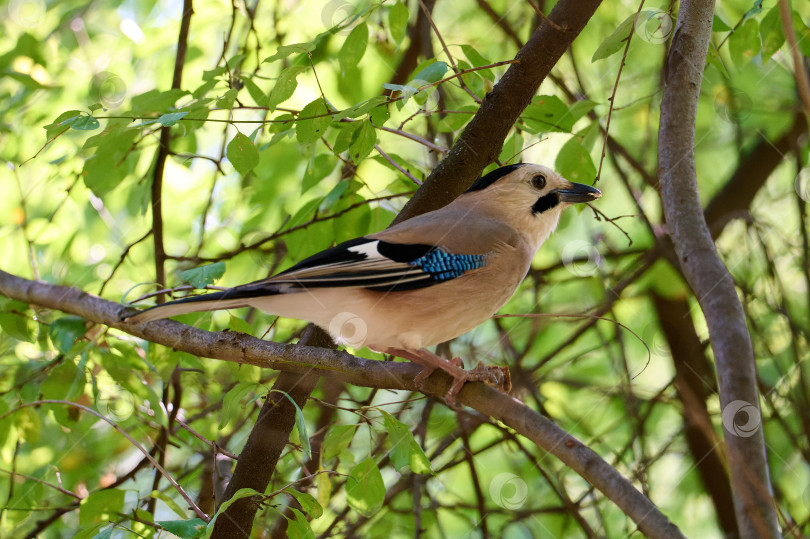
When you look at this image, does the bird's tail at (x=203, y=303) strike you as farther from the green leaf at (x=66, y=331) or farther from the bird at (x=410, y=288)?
the green leaf at (x=66, y=331)

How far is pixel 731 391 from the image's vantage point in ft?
7.97

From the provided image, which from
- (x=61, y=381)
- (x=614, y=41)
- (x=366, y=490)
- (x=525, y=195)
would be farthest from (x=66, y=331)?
(x=614, y=41)

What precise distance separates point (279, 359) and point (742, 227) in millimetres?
4226

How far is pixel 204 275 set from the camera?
3.29m

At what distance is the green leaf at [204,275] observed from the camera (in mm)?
3250

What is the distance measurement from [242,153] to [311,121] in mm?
355

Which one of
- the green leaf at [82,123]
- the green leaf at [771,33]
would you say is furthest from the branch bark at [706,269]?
the green leaf at [82,123]

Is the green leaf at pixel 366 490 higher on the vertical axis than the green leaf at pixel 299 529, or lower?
higher

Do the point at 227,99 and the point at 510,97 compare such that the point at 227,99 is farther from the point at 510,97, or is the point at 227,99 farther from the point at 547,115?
the point at 547,115

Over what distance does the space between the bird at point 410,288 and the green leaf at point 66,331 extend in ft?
3.07

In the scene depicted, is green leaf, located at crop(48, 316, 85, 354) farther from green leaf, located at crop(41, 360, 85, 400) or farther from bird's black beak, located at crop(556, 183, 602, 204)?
bird's black beak, located at crop(556, 183, 602, 204)

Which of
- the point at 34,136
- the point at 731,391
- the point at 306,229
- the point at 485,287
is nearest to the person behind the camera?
the point at 731,391

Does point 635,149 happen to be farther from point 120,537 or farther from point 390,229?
point 120,537

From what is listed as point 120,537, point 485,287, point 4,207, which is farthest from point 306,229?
point 4,207
